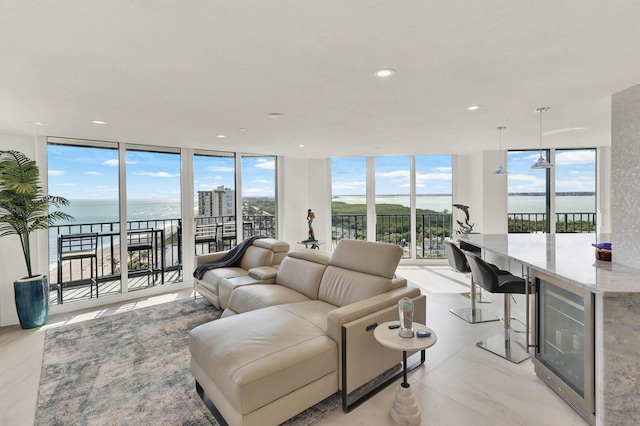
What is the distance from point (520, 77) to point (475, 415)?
238 cm

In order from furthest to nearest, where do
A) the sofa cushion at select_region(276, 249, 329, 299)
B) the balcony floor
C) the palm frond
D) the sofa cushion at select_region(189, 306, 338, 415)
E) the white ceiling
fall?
the balcony floor → the palm frond → the sofa cushion at select_region(276, 249, 329, 299) → the sofa cushion at select_region(189, 306, 338, 415) → the white ceiling

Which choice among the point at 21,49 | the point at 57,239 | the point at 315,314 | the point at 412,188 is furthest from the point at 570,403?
the point at 57,239

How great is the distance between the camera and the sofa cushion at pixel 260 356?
5.52 feet

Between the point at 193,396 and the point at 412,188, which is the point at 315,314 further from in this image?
the point at 412,188

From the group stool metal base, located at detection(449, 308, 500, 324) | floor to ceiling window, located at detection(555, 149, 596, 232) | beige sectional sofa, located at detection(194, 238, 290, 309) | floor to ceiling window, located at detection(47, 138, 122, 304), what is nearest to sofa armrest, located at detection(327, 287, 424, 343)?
stool metal base, located at detection(449, 308, 500, 324)

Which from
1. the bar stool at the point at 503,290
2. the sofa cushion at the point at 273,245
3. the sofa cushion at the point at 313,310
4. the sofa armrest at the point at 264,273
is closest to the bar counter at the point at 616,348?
the bar stool at the point at 503,290

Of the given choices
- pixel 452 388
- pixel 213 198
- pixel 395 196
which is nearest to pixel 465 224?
pixel 395 196

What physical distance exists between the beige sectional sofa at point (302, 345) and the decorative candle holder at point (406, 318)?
0.87ft

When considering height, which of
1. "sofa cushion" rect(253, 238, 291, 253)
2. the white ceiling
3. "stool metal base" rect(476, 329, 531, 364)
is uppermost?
the white ceiling

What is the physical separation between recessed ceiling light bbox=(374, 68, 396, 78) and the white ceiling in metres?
0.05

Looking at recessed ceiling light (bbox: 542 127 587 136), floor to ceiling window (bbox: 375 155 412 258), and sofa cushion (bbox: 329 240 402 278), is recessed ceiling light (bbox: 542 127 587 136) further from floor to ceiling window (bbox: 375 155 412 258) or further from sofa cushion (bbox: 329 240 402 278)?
sofa cushion (bbox: 329 240 402 278)

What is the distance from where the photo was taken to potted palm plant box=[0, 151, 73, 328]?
3.36 metres

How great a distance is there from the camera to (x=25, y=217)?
3.50 m

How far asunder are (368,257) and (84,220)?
430 cm
